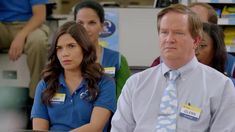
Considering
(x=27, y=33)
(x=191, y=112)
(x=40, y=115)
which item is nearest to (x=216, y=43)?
(x=191, y=112)

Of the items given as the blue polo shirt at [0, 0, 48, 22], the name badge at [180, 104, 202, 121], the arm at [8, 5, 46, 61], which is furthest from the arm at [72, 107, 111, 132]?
the blue polo shirt at [0, 0, 48, 22]

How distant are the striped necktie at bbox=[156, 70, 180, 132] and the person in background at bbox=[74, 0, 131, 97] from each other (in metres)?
1.03

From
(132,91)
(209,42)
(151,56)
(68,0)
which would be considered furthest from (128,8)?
(132,91)

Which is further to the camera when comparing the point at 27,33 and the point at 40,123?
the point at 27,33

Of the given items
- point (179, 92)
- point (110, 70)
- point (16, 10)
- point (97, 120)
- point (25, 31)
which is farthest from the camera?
point (16, 10)

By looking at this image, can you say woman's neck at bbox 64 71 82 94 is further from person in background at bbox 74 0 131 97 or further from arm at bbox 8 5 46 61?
arm at bbox 8 5 46 61

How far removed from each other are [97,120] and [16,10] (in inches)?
79.1

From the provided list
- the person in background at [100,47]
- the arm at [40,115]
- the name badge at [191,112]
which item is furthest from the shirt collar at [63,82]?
the name badge at [191,112]

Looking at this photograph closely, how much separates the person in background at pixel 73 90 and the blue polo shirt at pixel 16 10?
1610mm

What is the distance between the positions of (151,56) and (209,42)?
8.58 ft

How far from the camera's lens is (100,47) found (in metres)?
3.10

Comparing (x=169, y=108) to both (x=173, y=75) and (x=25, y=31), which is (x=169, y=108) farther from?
(x=25, y=31)

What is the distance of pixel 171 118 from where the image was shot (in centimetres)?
193

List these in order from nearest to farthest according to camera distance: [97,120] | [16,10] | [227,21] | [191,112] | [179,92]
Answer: [191,112], [179,92], [97,120], [16,10], [227,21]
